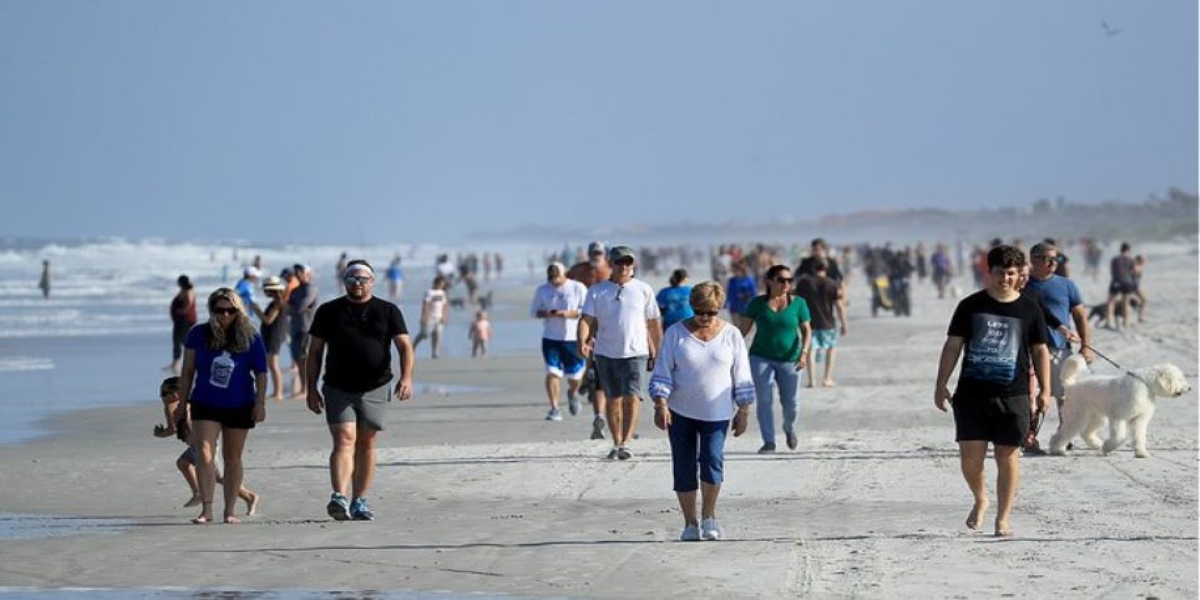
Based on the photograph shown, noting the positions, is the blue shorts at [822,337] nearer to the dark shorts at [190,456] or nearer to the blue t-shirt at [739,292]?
the blue t-shirt at [739,292]

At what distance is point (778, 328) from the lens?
47.5 feet

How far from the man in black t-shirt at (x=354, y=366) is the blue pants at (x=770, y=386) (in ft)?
13.1

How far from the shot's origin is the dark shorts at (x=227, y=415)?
36.8 feet

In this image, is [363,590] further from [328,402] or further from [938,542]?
[938,542]

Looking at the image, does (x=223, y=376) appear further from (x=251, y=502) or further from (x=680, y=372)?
(x=680, y=372)

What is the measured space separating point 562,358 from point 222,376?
6500mm

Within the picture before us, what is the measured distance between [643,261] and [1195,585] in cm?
8114

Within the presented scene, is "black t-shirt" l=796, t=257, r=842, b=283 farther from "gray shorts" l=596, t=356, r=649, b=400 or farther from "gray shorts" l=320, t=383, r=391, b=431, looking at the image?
"gray shorts" l=320, t=383, r=391, b=431

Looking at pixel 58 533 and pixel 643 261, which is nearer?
pixel 58 533

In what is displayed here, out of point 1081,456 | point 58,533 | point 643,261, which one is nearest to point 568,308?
point 1081,456

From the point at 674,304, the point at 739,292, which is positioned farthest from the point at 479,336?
the point at 674,304

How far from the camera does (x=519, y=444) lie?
1599 cm

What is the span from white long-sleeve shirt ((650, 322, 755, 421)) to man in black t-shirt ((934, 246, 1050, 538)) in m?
1.10

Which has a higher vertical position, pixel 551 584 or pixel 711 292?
pixel 711 292
